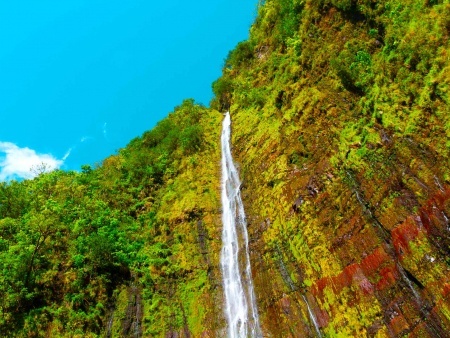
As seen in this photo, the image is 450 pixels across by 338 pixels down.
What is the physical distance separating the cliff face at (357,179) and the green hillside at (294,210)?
0.06 meters

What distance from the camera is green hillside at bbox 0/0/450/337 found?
1252 cm

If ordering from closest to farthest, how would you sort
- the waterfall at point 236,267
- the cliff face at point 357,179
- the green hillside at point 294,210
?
the cliff face at point 357,179 → the green hillside at point 294,210 → the waterfall at point 236,267

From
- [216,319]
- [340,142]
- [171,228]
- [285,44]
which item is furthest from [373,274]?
[285,44]

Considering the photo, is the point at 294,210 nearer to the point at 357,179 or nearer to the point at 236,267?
the point at 357,179

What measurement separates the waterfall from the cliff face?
0.59 m

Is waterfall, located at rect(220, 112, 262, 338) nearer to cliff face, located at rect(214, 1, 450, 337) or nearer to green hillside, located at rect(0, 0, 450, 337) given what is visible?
green hillside, located at rect(0, 0, 450, 337)

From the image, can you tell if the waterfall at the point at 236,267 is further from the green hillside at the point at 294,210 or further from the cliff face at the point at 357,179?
the cliff face at the point at 357,179

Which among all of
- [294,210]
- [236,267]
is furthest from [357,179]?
[236,267]

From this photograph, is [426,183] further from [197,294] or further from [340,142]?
[197,294]

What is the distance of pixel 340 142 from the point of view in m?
16.4

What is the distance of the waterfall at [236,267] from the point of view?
16.0 m

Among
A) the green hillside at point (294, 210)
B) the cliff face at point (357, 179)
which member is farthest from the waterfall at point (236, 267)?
the cliff face at point (357, 179)

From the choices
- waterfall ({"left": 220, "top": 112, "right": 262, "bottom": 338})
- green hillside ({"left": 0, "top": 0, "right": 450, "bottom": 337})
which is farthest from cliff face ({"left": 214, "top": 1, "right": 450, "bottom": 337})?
waterfall ({"left": 220, "top": 112, "right": 262, "bottom": 338})

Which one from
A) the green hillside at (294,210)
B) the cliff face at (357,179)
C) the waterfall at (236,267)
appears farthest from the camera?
the waterfall at (236,267)
